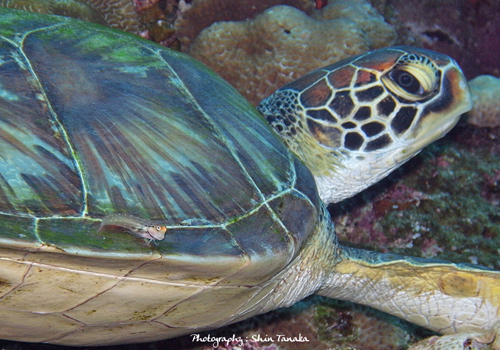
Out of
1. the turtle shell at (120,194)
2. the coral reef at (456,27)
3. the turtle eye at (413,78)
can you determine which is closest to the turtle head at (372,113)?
the turtle eye at (413,78)

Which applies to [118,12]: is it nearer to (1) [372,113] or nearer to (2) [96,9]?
(2) [96,9]

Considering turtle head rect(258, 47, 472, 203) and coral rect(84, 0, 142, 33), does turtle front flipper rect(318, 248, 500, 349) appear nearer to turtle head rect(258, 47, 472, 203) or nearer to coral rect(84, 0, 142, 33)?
turtle head rect(258, 47, 472, 203)

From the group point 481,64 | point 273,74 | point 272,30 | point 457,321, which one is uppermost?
point 272,30

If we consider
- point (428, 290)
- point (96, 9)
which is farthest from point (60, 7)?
point (428, 290)

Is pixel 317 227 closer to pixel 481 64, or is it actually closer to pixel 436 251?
pixel 436 251

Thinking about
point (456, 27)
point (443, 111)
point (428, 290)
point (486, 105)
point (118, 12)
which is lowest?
point (428, 290)

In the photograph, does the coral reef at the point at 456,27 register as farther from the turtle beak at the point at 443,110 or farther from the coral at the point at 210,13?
the turtle beak at the point at 443,110

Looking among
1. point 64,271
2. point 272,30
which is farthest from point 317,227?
point 272,30
